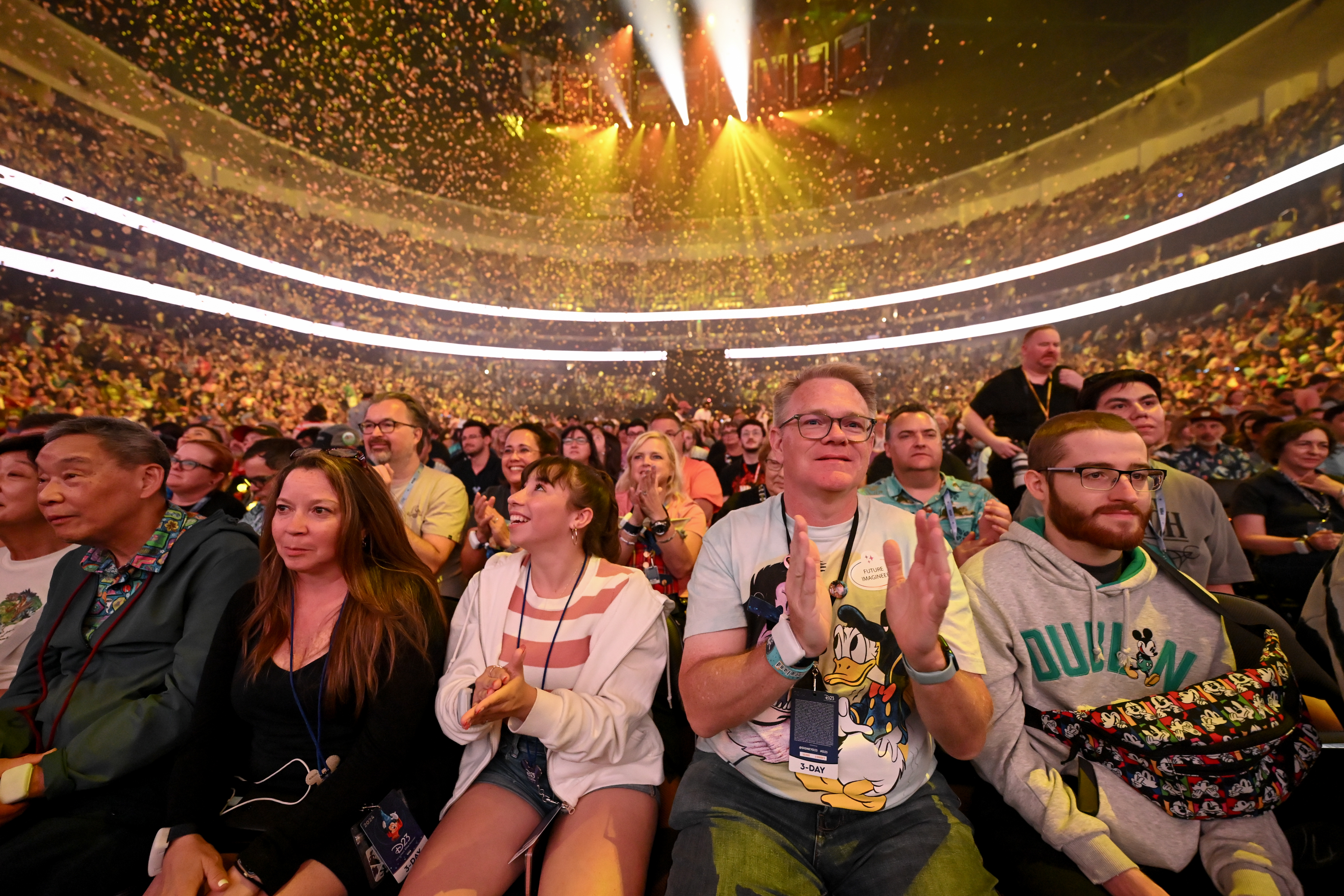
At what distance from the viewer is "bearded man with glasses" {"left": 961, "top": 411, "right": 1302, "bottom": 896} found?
135cm

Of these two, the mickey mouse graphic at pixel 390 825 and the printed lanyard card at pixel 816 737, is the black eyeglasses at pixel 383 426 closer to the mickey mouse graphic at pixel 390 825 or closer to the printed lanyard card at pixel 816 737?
the mickey mouse graphic at pixel 390 825

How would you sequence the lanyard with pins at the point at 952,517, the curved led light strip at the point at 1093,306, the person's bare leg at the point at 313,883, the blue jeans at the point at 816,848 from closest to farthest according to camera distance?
1. the blue jeans at the point at 816,848
2. the person's bare leg at the point at 313,883
3. the lanyard with pins at the point at 952,517
4. the curved led light strip at the point at 1093,306

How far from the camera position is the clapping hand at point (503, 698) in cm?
139

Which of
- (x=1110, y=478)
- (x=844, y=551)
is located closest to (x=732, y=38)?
(x=1110, y=478)

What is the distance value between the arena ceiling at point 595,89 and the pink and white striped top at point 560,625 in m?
12.7

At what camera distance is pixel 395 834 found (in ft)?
5.33

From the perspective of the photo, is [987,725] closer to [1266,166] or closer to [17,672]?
[17,672]

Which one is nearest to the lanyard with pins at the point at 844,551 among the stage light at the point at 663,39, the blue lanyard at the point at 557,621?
the blue lanyard at the point at 557,621

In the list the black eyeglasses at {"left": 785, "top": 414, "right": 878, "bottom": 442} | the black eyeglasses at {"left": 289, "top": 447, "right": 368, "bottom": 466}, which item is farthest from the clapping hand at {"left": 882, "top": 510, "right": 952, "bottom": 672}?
the black eyeglasses at {"left": 289, "top": 447, "right": 368, "bottom": 466}

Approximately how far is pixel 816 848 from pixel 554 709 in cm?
75

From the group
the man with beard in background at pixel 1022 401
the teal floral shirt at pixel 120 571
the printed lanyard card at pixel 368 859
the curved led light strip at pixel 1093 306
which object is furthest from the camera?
the curved led light strip at pixel 1093 306

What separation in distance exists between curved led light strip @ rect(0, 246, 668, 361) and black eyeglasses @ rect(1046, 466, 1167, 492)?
1376cm

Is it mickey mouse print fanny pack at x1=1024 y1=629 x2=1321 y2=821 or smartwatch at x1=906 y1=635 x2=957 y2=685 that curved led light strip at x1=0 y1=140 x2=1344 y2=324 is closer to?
mickey mouse print fanny pack at x1=1024 y1=629 x2=1321 y2=821

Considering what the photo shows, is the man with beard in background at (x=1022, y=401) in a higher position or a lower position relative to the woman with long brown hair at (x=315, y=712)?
higher
